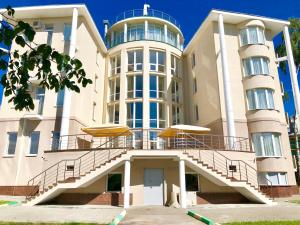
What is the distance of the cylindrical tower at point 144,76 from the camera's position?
26781 millimetres

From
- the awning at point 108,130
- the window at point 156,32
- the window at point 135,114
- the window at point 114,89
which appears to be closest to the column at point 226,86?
the window at point 156,32

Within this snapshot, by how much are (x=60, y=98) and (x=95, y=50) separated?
7.75 m

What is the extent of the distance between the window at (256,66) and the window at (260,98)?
1.73 metres

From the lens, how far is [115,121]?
27.6 metres

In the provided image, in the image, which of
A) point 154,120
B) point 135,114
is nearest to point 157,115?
point 154,120

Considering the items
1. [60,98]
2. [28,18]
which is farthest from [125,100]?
[28,18]

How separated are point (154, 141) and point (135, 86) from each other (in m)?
7.95

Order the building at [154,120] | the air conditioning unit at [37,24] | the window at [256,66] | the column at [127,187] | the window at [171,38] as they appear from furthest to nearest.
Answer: the window at [171,38] < the air conditioning unit at [37,24] < the window at [256,66] < the building at [154,120] < the column at [127,187]

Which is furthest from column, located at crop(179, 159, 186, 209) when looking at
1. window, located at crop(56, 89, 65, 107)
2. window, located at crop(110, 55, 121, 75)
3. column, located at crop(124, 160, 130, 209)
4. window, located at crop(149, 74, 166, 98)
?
window, located at crop(110, 55, 121, 75)

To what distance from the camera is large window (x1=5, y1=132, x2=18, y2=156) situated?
21.4 m

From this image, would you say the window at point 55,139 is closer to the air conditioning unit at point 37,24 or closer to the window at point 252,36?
the air conditioning unit at point 37,24

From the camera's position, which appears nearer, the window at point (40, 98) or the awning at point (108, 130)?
the awning at point (108, 130)

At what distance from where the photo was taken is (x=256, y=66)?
2400 centimetres

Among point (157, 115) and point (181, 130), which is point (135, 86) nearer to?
point (157, 115)
